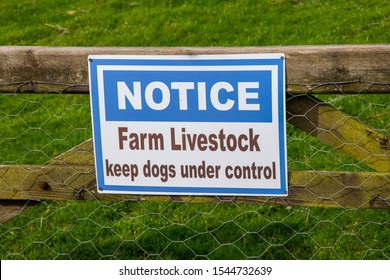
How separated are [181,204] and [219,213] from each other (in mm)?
246

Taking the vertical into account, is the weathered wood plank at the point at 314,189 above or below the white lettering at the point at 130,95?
below

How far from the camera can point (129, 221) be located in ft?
15.9

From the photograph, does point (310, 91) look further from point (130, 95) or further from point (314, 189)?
point (130, 95)

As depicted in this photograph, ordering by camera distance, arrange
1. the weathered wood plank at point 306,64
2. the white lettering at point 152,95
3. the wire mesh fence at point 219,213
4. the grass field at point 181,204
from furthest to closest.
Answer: the grass field at point 181,204 < the wire mesh fence at point 219,213 < the white lettering at point 152,95 < the weathered wood plank at point 306,64

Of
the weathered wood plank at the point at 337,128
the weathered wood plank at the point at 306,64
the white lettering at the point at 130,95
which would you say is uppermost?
the weathered wood plank at the point at 306,64

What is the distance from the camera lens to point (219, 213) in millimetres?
4797

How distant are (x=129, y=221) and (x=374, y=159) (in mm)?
1729

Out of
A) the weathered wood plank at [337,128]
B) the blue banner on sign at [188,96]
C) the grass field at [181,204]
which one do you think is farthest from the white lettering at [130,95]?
the grass field at [181,204]

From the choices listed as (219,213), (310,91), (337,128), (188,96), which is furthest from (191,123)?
(219,213)

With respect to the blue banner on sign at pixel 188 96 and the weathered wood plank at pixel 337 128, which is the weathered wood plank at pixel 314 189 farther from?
the blue banner on sign at pixel 188 96

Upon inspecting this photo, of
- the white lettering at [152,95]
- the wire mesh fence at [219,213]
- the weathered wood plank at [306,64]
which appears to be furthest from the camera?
the wire mesh fence at [219,213]

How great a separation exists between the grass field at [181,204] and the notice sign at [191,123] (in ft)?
2.07

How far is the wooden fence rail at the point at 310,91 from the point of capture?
334cm

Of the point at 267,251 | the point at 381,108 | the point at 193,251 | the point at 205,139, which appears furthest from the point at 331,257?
the point at 381,108
